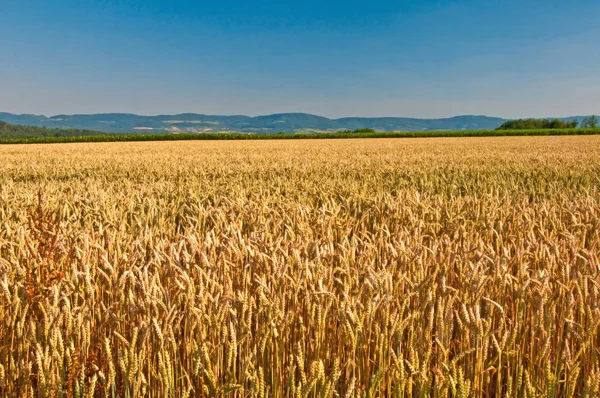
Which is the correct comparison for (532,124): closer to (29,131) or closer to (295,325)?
(295,325)

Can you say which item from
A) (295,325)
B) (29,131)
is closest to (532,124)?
(295,325)

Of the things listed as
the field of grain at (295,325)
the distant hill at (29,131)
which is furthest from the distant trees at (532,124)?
the field of grain at (295,325)

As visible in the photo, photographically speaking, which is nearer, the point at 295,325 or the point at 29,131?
the point at 295,325

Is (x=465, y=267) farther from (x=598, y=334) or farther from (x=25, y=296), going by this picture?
(x=25, y=296)

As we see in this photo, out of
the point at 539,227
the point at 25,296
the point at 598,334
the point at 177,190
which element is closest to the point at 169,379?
the point at 25,296

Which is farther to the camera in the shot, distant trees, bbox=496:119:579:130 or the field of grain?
distant trees, bbox=496:119:579:130

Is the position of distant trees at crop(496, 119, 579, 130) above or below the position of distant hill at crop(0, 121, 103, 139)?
above

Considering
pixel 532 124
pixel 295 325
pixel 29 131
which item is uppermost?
pixel 532 124

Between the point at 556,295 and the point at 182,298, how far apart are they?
1809mm

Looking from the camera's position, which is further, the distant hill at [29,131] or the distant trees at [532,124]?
the distant hill at [29,131]

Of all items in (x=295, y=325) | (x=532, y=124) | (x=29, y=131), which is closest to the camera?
(x=295, y=325)

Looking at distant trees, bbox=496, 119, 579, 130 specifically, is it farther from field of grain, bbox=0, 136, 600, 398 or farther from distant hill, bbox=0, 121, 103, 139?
field of grain, bbox=0, 136, 600, 398

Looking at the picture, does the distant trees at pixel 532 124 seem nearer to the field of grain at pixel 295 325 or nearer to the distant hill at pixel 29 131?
the distant hill at pixel 29 131

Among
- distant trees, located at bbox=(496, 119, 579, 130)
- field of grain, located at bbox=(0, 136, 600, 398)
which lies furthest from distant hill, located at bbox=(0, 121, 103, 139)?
field of grain, located at bbox=(0, 136, 600, 398)
